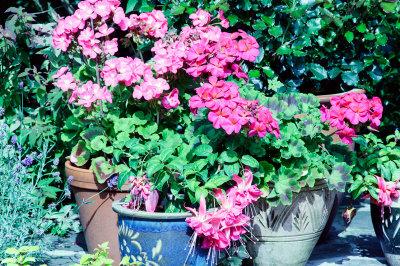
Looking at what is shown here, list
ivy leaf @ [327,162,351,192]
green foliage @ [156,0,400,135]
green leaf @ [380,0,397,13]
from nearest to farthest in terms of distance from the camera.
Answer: ivy leaf @ [327,162,351,192] → green foliage @ [156,0,400,135] → green leaf @ [380,0,397,13]

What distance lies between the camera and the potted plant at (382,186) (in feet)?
8.23

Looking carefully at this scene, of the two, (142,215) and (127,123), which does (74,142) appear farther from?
(142,215)

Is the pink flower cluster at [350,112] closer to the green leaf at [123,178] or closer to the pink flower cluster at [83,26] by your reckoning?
the green leaf at [123,178]

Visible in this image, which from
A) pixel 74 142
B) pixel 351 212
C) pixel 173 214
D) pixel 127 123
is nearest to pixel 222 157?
pixel 173 214

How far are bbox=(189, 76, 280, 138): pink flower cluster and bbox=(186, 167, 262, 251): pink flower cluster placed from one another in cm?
23

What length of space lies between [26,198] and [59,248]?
0.52m

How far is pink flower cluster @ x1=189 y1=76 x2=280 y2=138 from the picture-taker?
6.56ft

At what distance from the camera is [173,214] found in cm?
205

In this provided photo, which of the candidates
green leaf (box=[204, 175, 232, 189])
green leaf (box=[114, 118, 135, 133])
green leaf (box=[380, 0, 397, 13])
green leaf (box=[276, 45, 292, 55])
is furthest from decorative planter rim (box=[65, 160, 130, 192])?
green leaf (box=[380, 0, 397, 13])

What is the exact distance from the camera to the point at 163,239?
2.07 m

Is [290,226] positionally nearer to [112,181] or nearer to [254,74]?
[112,181]

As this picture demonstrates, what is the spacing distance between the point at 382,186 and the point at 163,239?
1.04 meters

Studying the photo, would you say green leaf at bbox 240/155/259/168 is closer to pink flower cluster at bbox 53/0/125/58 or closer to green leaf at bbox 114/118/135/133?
green leaf at bbox 114/118/135/133

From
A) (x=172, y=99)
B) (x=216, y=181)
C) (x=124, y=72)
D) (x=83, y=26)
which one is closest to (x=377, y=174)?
(x=216, y=181)
